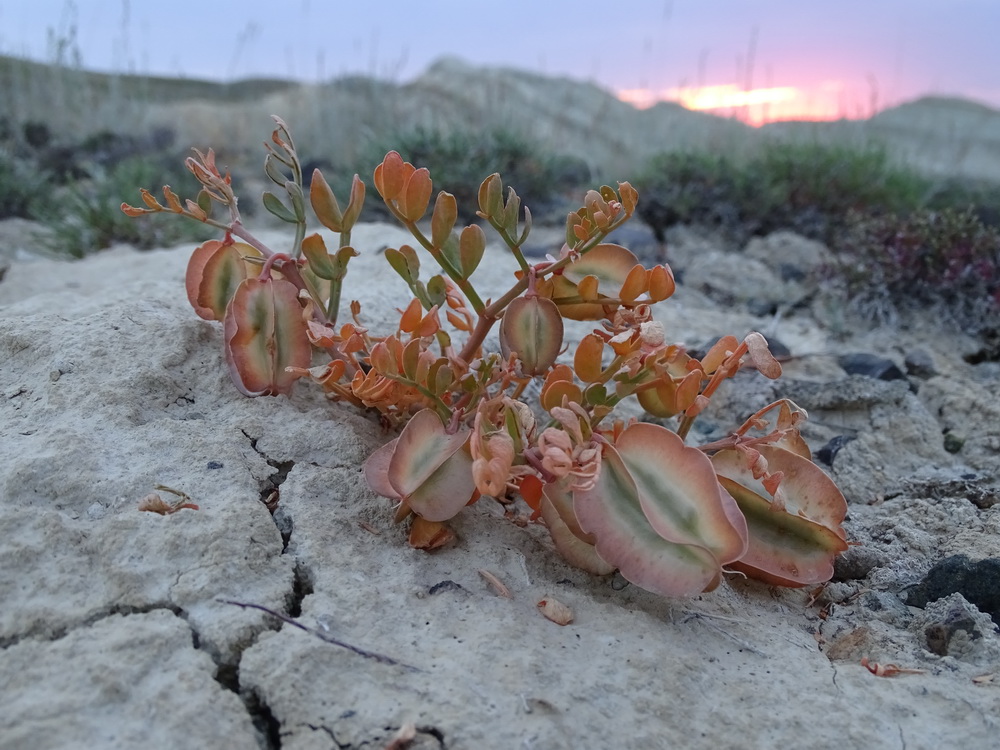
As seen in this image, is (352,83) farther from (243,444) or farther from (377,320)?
(243,444)

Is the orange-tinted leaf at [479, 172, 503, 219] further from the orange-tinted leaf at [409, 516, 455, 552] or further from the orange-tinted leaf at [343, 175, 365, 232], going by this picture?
the orange-tinted leaf at [409, 516, 455, 552]

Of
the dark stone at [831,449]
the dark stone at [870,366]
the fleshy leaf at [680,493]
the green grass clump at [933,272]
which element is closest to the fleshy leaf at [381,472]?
the fleshy leaf at [680,493]

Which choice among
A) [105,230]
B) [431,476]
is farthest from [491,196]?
[105,230]

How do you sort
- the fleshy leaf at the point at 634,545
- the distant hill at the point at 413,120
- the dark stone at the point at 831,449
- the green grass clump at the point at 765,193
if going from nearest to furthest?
the fleshy leaf at the point at 634,545, the dark stone at the point at 831,449, the green grass clump at the point at 765,193, the distant hill at the point at 413,120

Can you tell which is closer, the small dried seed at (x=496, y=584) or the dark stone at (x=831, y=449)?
the small dried seed at (x=496, y=584)

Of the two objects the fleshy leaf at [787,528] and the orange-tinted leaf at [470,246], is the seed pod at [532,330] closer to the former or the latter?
the orange-tinted leaf at [470,246]

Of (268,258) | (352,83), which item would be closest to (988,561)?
(268,258)

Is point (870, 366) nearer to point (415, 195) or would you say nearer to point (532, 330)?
point (532, 330)
